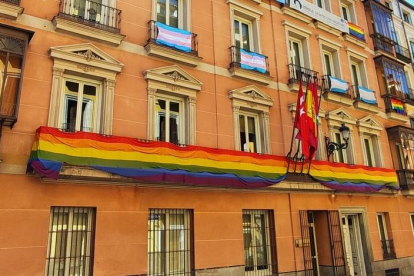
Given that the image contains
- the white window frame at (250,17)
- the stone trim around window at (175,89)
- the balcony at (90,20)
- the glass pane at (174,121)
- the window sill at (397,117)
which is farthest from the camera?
the window sill at (397,117)

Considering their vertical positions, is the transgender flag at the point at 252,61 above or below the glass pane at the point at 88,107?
above

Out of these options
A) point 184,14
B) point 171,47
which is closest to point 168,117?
point 171,47

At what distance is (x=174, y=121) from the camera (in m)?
10.8

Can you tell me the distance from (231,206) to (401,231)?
9923 millimetres

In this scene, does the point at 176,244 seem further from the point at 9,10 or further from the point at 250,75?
the point at 9,10

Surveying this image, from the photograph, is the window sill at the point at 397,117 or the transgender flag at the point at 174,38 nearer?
the transgender flag at the point at 174,38

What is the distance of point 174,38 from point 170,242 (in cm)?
630

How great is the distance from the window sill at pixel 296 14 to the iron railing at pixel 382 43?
557cm

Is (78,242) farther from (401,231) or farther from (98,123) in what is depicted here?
(401,231)

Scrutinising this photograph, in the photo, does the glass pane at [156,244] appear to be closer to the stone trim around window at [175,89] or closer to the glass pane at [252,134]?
the stone trim around window at [175,89]

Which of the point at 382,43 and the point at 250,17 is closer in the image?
the point at 250,17

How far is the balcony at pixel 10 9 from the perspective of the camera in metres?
8.29

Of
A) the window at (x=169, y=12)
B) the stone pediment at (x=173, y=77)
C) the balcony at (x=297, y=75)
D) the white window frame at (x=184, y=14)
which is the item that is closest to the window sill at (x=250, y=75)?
the balcony at (x=297, y=75)

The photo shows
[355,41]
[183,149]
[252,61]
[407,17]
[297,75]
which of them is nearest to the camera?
[183,149]
